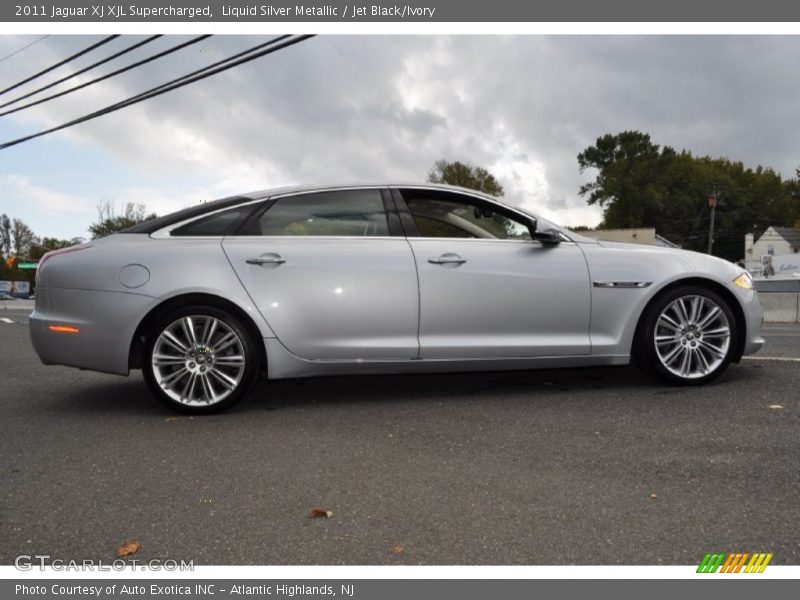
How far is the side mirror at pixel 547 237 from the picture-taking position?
16.1 feet

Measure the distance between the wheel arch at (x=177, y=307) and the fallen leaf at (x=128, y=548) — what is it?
2.20 meters

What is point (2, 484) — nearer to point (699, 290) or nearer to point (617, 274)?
point (617, 274)

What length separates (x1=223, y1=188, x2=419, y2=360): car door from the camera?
15.2ft

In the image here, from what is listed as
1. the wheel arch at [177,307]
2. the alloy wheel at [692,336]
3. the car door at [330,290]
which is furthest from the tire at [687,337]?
the wheel arch at [177,307]

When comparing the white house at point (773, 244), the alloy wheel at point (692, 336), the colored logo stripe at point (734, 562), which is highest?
the white house at point (773, 244)

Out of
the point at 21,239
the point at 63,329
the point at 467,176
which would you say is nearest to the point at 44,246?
the point at 21,239

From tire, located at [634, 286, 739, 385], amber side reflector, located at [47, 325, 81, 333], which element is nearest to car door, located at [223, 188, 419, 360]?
amber side reflector, located at [47, 325, 81, 333]

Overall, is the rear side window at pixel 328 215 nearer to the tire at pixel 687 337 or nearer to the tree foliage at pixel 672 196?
the tire at pixel 687 337

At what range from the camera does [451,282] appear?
4.77m

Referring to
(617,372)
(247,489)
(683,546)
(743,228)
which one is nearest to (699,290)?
(617,372)

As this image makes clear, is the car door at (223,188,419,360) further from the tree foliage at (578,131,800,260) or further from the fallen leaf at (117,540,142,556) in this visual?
the tree foliage at (578,131,800,260)

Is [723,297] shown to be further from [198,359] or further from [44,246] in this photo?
[44,246]

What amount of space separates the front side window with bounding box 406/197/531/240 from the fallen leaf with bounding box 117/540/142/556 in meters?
2.99

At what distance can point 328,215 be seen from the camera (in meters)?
4.88
